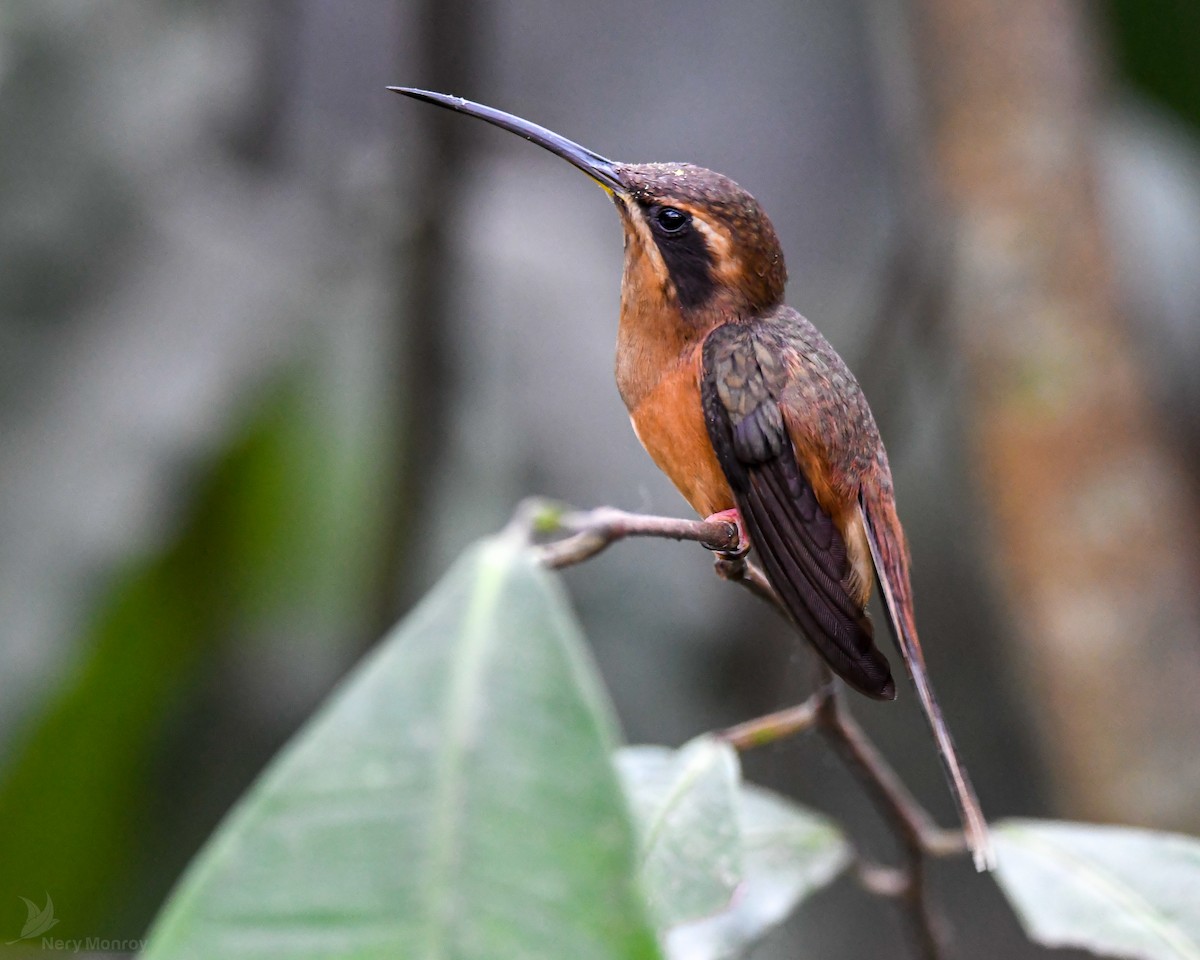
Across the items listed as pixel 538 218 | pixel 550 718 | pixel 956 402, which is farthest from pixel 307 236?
pixel 550 718

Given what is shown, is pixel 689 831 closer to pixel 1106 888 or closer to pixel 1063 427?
pixel 1106 888

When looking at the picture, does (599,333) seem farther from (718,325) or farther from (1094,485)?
(718,325)

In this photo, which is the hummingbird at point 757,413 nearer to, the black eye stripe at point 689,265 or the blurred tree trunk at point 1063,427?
the black eye stripe at point 689,265

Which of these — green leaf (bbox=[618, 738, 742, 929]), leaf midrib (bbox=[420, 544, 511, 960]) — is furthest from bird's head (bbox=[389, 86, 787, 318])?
leaf midrib (bbox=[420, 544, 511, 960])

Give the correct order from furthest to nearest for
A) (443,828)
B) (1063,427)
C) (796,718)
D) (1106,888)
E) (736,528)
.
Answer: (1063,427)
(1106,888)
(796,718)
(736,528)
(443,828)

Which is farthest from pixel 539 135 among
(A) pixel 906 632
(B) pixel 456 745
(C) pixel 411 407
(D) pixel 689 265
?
(C) pixel 411 407

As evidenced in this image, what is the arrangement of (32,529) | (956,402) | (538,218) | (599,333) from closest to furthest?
(32,529) → (956,402) → (599,333) → (538,218)
